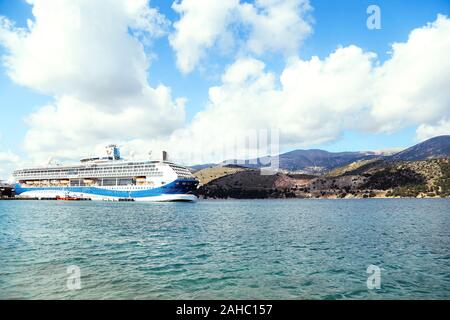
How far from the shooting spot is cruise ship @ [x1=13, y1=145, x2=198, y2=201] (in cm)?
14488

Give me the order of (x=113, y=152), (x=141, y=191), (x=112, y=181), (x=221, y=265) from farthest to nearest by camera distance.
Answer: (x=113, y=152) < (x=112, y=181) < (x=141, y=191) < (x=221, y=265)

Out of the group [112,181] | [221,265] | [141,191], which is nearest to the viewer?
[221,265]

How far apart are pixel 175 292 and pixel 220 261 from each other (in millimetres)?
8491

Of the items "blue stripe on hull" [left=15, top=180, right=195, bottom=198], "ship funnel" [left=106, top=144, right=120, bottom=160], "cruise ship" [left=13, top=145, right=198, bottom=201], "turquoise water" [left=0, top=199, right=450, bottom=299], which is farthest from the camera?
"ship funnel" [left=106, top=144, right=120, bottom=160]

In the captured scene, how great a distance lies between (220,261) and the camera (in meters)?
27.8

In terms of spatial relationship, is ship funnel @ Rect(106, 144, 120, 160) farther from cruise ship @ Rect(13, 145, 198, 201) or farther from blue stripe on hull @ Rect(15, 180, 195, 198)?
blue stripe on hull @ Rect(15, 180, 195, 198)

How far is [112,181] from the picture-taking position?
166875mm

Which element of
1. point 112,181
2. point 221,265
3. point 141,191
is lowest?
point 221,265

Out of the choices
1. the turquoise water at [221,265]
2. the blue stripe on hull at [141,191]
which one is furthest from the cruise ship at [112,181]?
the turquoise water at [221,265]

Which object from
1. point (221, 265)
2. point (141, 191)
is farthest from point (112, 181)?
point (221, 265)

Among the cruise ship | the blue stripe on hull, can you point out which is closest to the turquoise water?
the blue stripe on hull

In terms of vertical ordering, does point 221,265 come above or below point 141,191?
below

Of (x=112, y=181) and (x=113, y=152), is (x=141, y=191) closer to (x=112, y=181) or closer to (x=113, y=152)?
(x=112, y=181)
